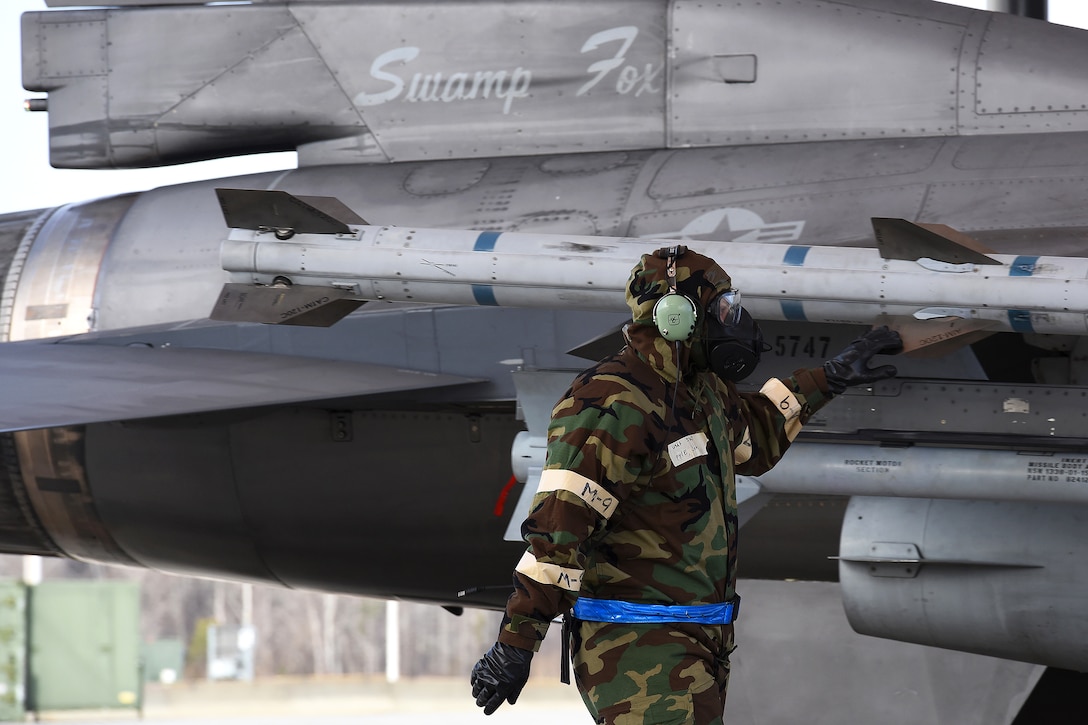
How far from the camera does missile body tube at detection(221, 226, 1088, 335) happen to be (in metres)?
4.80

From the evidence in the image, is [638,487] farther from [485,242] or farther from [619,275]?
[485,242]

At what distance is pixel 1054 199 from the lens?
5500 millimetres

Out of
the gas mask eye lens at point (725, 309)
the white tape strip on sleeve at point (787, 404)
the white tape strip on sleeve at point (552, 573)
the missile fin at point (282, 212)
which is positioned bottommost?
the white tape strip on sleeve at point (552, 573)

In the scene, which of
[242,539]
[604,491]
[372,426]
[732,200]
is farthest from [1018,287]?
[242,539]

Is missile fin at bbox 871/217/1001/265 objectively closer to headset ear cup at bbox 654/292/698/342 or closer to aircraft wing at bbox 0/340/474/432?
headset ear cup at bbox 654/292/698/342

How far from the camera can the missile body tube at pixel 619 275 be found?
15.7 feet

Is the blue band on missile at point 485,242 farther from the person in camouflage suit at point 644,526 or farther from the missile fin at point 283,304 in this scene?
the person in camouflage suit at point 644,526

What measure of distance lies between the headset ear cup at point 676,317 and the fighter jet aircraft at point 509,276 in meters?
1.37

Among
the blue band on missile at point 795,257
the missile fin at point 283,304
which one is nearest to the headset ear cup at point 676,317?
the blue band on missile at point 795,257

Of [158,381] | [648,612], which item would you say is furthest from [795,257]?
[158,381]

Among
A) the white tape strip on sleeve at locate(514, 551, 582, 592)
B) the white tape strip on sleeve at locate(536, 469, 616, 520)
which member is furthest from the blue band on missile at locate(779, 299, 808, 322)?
the white tape strip on sleeve at locate(514, 551, 582, 592)

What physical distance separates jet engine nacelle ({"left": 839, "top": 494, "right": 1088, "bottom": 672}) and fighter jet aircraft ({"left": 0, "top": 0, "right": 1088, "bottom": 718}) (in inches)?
0.6

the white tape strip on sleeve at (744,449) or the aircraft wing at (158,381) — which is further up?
the aircraft wing at (158,381)

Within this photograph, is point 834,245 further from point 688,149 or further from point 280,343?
point 280,343
